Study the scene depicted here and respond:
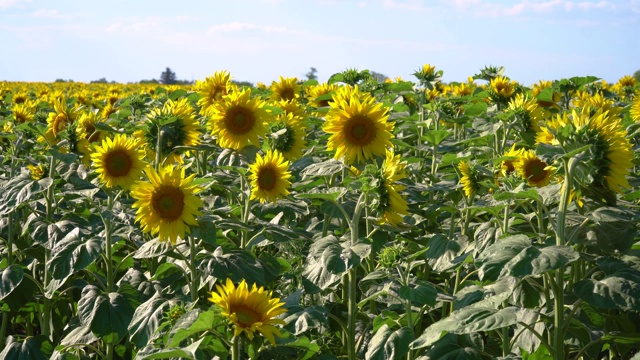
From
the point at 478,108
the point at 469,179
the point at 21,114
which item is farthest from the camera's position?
the point at 21,114

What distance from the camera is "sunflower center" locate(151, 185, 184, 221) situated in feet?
10.2

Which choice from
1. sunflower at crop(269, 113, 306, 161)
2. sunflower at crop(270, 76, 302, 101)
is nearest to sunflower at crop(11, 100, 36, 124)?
sunflower at crop(270, 76, 302, 101)

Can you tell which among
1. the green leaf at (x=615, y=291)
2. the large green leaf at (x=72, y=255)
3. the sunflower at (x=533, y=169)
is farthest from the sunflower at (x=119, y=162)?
the green leaf at (x=615, y=291)

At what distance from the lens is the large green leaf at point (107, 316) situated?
344cm

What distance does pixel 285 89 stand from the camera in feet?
19.5

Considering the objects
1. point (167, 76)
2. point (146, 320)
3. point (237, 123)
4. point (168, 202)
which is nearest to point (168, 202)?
point (168, 202)

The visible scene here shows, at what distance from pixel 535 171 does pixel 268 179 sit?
4.12 ft

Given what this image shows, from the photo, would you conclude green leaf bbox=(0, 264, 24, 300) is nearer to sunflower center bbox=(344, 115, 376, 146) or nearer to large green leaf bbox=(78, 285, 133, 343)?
large green leaf bbox=(78, 285, 133, 343)

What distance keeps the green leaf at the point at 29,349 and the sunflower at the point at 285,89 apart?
2629 millimetres

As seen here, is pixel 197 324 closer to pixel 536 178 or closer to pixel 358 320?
pixel 358 320

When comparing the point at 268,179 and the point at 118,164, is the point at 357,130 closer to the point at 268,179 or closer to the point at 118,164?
the point at 268,179

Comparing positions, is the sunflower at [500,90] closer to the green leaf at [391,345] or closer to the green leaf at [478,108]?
the green leaf at [478,108]

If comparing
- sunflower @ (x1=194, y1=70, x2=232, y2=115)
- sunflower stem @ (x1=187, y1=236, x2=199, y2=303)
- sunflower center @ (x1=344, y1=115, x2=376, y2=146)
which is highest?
sunflower @ (x1=194, y1=70, x2=232, y2=115)

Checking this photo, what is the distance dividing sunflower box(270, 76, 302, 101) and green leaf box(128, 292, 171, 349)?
2871 millimetres
